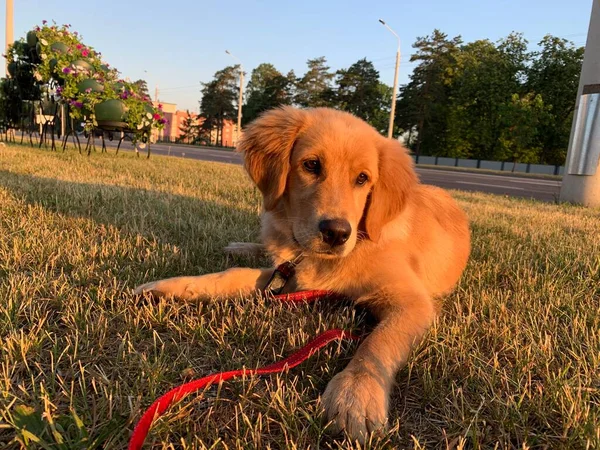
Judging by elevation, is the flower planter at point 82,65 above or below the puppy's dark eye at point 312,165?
above

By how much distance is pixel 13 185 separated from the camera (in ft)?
14.9

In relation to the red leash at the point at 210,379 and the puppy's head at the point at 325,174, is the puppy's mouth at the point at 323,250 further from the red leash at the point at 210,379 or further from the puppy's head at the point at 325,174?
the red leash at the point at 210,379

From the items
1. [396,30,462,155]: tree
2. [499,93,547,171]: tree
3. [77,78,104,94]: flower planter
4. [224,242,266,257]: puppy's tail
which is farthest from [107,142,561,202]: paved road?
[396,30,462,155]: tree

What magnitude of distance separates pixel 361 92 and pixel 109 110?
4907 centimetres

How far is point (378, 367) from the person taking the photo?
56.3 inches

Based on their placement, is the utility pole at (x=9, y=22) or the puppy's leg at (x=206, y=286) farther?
the utility pole at (x=9, y=22)

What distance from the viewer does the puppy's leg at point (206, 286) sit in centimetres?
203

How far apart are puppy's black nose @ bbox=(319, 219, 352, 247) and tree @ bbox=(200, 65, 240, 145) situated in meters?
67.9

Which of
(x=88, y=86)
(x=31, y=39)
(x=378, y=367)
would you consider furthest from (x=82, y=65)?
(x=378, y=367)

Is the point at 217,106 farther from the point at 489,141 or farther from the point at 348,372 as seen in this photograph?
the point at 348,372

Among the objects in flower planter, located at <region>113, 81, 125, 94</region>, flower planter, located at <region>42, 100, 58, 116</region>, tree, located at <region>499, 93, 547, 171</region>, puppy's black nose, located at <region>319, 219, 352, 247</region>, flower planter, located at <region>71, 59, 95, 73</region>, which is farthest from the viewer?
tree, located at <region>499, 93, 547, 171</region>

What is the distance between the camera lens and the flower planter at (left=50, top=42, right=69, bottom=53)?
31.5ft

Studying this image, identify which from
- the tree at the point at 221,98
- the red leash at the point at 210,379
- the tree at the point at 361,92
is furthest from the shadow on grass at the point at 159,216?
the tree at the point at 221,98

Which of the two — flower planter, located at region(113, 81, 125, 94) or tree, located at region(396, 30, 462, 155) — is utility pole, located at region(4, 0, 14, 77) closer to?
flower planter, located at region(113, 81, 125, 94)
